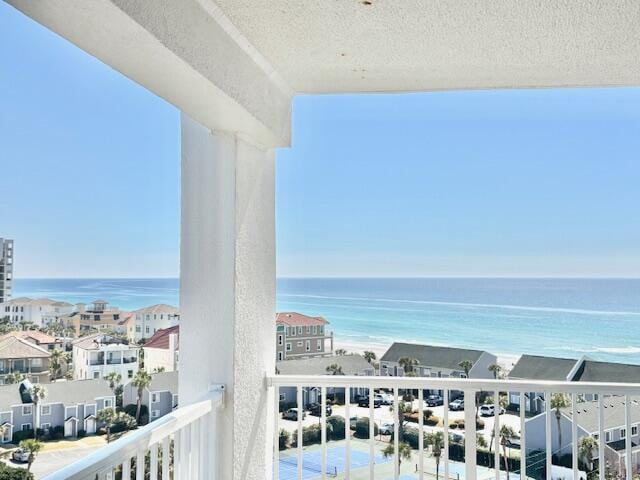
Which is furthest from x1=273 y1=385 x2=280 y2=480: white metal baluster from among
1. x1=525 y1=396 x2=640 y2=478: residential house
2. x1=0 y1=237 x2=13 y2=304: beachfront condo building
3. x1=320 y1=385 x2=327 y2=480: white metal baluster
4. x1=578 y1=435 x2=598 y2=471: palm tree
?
x1=0 y1=237 x2=13 y2=304: beachfront condo building

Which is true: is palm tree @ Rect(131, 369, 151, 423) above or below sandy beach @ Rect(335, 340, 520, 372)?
above

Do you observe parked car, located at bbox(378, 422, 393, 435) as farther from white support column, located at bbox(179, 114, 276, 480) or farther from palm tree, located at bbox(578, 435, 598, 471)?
palm tree, located at bbox(578, 435, 598, 471)

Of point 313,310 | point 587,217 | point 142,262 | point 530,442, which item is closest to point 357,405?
point 313,310

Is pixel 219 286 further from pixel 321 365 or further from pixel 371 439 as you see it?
pixel 371 439

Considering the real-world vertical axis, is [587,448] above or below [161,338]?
below

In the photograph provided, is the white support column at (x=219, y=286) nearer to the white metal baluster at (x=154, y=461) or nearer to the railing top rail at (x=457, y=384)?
the railing top rail at (x=457, y=384)

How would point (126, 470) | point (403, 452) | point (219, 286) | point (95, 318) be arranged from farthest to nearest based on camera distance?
point (403, 452) → point (219, 286) → point (95, 318) → point (126, 470)

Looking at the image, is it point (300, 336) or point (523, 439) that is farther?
point (300, 336)

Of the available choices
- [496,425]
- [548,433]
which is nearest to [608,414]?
[548,433]
